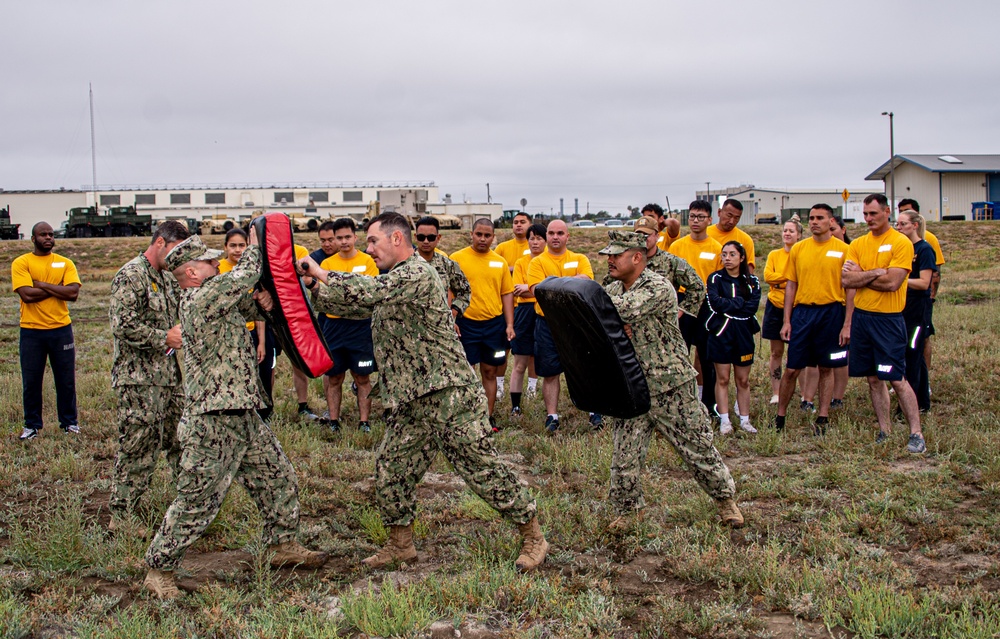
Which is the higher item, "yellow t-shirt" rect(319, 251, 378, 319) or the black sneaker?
"yellow t-shirt" rect(319, 251, 378, 319)

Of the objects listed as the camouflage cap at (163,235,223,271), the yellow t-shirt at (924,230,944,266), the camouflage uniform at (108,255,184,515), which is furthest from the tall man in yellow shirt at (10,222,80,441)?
the yellow t-shirt at (924,230,944,266)

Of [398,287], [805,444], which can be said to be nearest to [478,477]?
[398,287]

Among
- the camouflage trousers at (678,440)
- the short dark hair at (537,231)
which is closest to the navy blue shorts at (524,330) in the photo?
the short dark hair at (537,231)

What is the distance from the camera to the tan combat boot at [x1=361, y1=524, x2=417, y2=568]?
495cm

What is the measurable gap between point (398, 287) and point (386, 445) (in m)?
0.97

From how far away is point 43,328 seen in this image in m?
8.15

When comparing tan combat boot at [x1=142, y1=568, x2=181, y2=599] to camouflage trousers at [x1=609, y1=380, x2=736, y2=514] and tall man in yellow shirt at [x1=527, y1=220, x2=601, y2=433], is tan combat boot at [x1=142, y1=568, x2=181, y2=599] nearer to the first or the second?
camouflage trousers at [x1=609, y1=380, x2=736, y2=514]

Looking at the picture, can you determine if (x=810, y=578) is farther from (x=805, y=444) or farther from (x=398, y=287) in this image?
(x=805, y=444)

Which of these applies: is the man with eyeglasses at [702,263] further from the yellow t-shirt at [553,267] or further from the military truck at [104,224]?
the military truck at [104,224]

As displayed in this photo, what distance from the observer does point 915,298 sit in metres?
8.13

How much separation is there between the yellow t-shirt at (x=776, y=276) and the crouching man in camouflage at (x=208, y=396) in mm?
6235

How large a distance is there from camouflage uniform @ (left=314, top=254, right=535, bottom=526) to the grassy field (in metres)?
0.53

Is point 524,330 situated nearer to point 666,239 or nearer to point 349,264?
point 666,239

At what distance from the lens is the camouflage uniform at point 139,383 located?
539 centimetres
